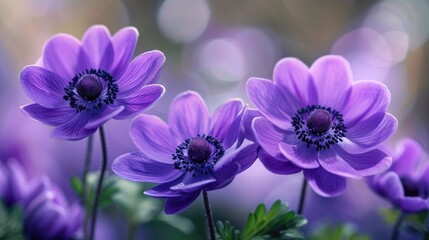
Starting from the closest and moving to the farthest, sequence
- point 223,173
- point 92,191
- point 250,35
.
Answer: point 223,173
point 92,191
point 250,35

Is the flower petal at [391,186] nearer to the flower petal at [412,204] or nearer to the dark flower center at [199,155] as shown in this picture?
the flower petal at [412,204]

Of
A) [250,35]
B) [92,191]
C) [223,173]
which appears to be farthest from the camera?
[250,35]

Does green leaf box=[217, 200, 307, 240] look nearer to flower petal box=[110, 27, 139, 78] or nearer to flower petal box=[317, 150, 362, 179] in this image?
flower petal box=[317, 150, 362, 179]

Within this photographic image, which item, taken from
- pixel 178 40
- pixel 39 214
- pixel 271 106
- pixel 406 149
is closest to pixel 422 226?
pixel 406 149

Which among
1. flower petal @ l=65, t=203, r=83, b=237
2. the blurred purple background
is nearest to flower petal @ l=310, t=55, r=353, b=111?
flower petal @ l=65, t=203, r=83, b=237

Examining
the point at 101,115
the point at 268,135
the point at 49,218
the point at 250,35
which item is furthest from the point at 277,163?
the point at 250,35

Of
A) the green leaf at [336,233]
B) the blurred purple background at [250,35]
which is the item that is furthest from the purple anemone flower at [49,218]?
the blurred purple background at [250,35]

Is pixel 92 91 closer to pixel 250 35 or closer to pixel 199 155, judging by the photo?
pixel 199 155
